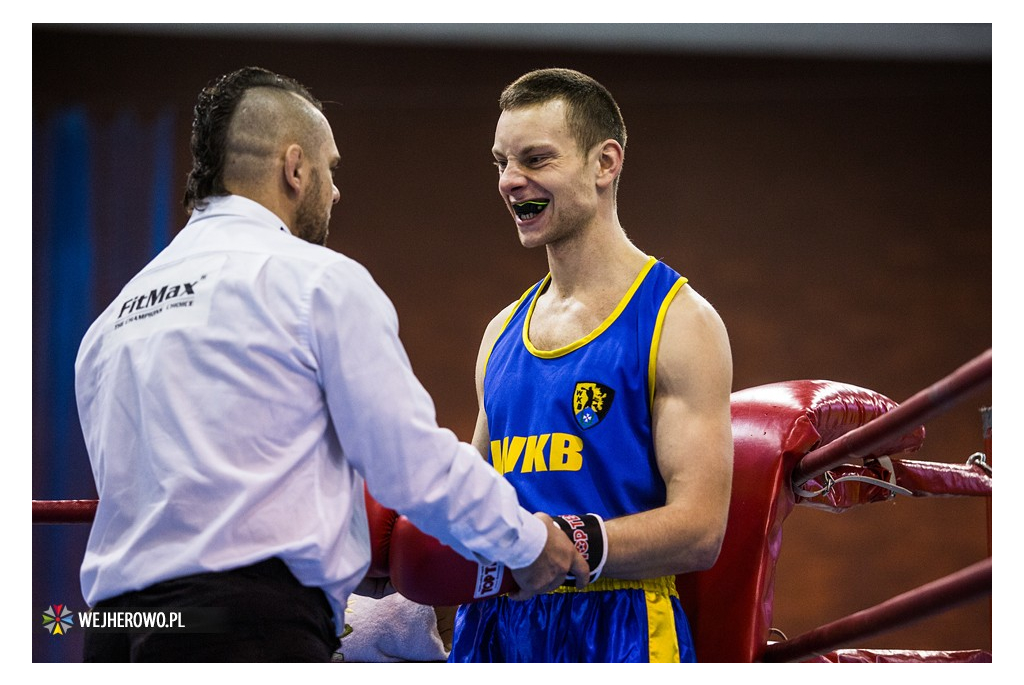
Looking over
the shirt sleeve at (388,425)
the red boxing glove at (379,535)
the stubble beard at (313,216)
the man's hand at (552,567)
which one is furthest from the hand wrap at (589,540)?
the stubble beard at (313,216)

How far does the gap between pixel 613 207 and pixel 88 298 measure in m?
1.22

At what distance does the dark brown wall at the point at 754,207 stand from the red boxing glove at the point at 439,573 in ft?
3.39

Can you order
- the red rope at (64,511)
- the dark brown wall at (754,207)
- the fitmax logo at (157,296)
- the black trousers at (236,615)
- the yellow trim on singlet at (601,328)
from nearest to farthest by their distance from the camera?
the black trousers at (236,615) < the fitmax logo at (157,296) < the yellow trim on singlet at (601,328) < the red rope at (64,511) < the dark brown wall at (754,207)

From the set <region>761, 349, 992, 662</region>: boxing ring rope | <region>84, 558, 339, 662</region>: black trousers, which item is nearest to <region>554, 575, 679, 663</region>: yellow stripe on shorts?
<region>761, 349, 992, 662</region>: boxing ring rope

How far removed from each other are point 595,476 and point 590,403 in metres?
0.12

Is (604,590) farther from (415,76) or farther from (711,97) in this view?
(711,97)

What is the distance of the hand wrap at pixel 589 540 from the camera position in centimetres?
153

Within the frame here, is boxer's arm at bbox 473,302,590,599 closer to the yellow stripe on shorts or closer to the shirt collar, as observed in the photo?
the yellow stripe on shorts

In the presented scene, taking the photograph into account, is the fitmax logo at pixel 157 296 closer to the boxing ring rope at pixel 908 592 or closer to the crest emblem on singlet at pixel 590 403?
the crest emblem on singlet at pixel 590 403

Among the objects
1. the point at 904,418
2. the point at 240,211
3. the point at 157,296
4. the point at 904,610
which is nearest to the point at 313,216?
the point at 240,211

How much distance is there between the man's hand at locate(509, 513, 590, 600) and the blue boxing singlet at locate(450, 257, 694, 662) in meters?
0.12

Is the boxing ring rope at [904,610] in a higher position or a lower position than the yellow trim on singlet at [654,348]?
lower

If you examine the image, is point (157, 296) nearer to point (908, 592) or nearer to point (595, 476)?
point (595, 476)
